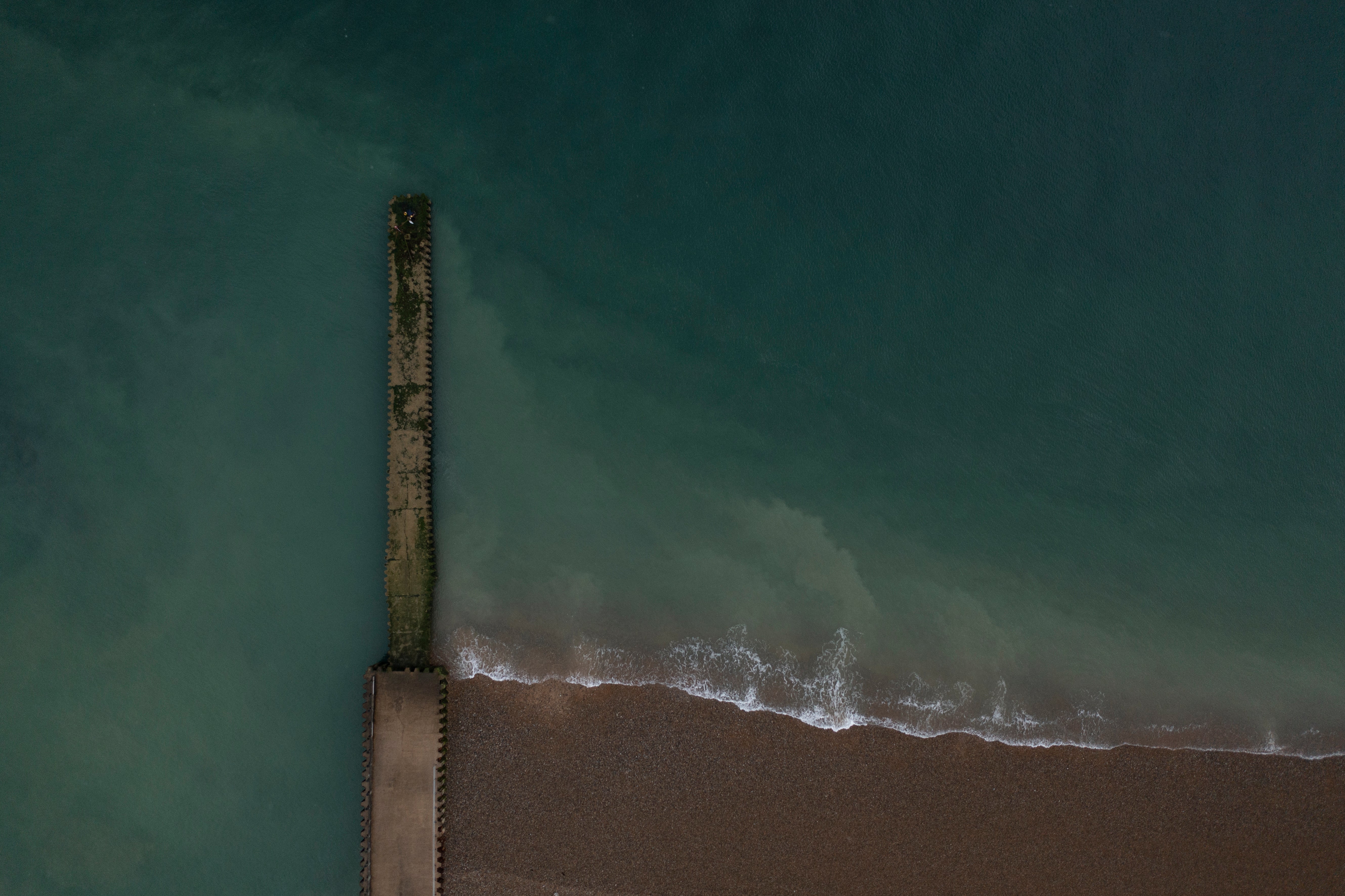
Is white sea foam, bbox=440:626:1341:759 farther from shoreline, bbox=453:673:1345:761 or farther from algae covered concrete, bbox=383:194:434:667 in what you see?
algae covered concrete, bbox=383:194:434:667

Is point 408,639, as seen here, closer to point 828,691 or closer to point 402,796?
point 402,796

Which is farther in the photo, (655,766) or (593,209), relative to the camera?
(593,209)

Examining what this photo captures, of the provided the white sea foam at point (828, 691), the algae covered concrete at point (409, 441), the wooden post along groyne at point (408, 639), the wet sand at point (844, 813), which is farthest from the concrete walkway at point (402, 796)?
the white sea foam at point (828, 691)

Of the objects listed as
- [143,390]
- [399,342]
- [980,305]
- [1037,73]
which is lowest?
[143,390]

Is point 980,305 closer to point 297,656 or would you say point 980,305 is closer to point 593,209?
point 593,209

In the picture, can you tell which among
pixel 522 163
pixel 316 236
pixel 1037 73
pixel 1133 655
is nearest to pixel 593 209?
pixel 522 163
